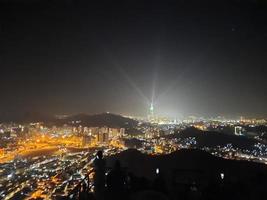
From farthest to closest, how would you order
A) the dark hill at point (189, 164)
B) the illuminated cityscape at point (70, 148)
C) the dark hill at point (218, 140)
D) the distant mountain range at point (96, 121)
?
the distant mountain range at point (96, 121)
the dark hill at point (218, 140)
the illuminated cityscape at point (70, 148)
the dark hill at point (189, 164)

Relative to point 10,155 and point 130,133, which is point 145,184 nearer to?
point 10,155

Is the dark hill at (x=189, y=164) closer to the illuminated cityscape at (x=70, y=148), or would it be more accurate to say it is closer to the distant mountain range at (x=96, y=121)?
the illuminated cityscape at (x=70, y=148)

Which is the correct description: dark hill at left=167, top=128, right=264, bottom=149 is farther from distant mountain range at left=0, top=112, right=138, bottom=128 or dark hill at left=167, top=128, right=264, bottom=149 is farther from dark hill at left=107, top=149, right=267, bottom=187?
distant mountain range at left=0, top=112, right=138, bottom=128

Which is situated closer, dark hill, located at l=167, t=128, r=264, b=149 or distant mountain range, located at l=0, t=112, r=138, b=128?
dark hill, located at l=167, t=128, r=264, b=149

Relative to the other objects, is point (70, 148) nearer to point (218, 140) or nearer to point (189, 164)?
point (218, 140)

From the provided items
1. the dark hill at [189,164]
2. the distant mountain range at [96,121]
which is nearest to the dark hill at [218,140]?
the dark hill at [189,164]

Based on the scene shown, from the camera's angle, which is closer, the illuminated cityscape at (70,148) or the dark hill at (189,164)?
the dark hill at (189,164)

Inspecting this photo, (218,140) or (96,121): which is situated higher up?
(96,121)

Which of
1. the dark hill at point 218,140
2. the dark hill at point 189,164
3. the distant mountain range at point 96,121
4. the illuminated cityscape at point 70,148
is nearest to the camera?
the dark hill at point 189,164

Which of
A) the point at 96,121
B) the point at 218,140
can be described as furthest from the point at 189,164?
the point at 96,121

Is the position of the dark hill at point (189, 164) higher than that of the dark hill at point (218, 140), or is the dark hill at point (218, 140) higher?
the dark hill at point (218, 140)

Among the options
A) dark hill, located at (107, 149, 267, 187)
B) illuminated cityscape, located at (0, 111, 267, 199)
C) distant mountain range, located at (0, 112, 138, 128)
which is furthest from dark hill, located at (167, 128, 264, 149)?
distant mountain range, located at (0, 112, 138, 128)
